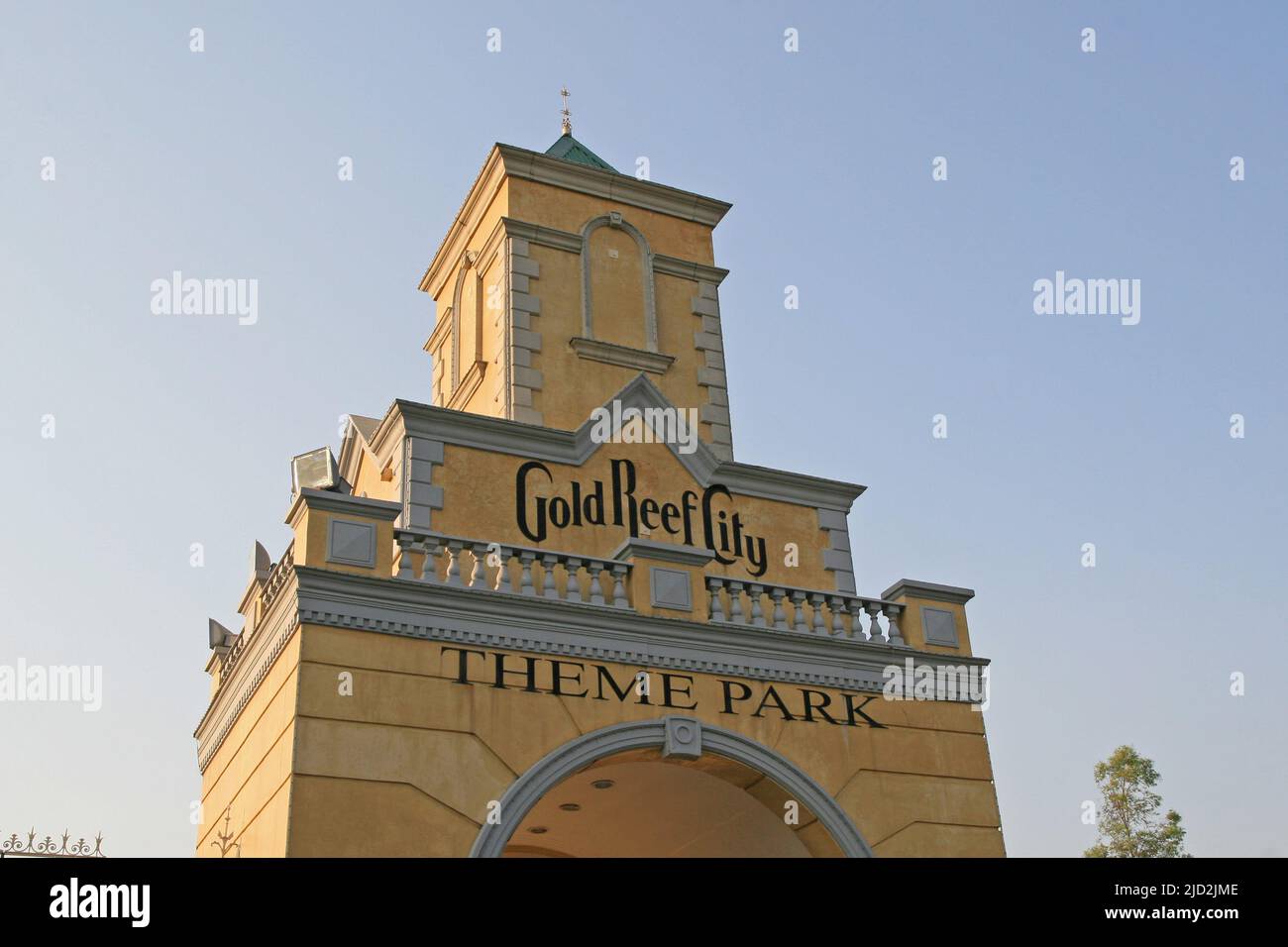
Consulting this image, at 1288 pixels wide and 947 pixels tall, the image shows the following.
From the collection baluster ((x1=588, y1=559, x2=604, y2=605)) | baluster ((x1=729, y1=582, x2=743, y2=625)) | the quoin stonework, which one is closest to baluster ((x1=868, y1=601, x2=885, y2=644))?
the quoin stonework

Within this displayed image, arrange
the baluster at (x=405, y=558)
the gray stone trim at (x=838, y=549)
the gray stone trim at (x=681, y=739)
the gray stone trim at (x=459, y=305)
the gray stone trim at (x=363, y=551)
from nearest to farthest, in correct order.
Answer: the gray stone trim at (x=363, y=551), the baluster at (x=405, y=558), the gray stone trim at (x=681, y=739), the gray stone trim at (x=838, y=549), the gray stone trim at (x=459, y=305)

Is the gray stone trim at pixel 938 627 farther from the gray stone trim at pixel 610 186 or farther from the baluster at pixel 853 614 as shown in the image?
the gray stone trim at pixel 610 186

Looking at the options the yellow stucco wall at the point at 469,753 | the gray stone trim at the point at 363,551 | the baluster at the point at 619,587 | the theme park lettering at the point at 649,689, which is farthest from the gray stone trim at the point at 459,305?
the yellow stucco wall at the point at 469,753

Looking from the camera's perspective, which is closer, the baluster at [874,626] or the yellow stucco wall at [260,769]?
the yellow stucco wall at [260,769]

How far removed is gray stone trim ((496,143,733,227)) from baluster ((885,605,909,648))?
7202 millimetres

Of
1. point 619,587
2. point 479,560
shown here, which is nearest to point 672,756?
point 619,587

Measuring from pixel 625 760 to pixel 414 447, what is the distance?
4.14 metres

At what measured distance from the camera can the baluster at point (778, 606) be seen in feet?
48.7

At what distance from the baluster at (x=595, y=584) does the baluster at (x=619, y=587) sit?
0.47 ft

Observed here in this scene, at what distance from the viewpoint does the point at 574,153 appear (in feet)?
67.2

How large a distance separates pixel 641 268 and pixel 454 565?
7.18 metres

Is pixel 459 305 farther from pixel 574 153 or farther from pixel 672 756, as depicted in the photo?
pixel 672 756

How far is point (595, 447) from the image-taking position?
16359mm
